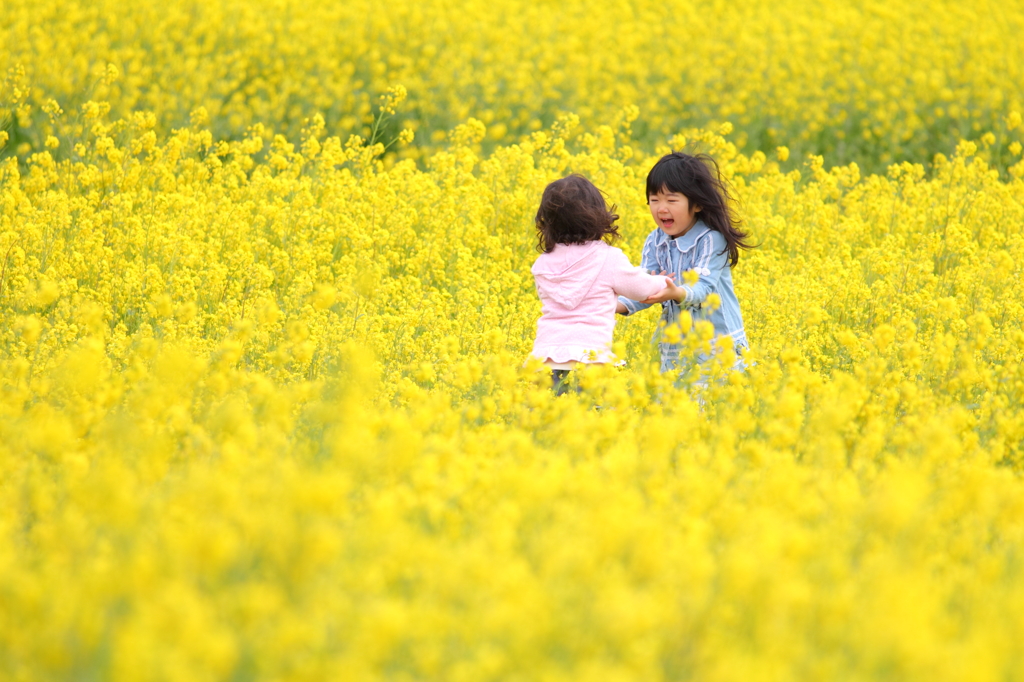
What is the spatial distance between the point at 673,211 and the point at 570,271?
68cm

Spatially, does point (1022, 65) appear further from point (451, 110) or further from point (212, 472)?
point (212, 472)

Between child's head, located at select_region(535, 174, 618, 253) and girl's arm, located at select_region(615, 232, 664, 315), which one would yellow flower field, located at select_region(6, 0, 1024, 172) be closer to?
girl's arm, located at select_region(615, 232, 664, 315)

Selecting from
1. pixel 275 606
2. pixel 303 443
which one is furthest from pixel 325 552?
pixel 303 443

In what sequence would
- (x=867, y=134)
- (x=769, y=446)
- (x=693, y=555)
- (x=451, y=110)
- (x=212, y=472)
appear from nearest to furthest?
1. (x=693, y=555)
2. (x=212, y=472)
3. (x=769, y=446)
4. (x=451, y=110)
5. (x=867, y=134)

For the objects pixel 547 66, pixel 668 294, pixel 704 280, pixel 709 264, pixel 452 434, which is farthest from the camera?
pixel 547 66

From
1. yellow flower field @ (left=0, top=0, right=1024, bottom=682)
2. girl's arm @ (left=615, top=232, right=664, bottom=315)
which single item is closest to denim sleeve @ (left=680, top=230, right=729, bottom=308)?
girl's arm @ (left=615, top=232, right=664, bottom=315)

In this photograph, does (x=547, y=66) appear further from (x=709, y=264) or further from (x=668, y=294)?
(x=668, y=294)

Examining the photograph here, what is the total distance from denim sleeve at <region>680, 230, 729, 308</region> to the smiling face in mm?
126

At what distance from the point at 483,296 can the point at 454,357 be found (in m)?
1.37

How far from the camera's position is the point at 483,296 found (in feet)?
22.2

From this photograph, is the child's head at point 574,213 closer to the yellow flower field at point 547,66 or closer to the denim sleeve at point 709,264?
the denim sleeve at point 709,264

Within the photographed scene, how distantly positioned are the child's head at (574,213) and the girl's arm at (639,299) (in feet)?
0.97

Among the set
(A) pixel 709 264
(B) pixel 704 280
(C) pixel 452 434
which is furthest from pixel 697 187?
(C) pixel 452 434

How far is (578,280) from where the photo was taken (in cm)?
493
